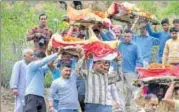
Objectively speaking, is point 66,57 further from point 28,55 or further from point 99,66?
point 28,55

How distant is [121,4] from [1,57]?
6568mm

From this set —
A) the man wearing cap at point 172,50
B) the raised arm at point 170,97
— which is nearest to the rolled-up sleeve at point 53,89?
the raised arm at point 170,97

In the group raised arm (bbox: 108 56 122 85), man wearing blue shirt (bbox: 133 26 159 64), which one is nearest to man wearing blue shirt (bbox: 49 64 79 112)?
raised arm (bbox: 108 56 122 85)

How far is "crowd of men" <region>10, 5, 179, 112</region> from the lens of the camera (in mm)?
12266

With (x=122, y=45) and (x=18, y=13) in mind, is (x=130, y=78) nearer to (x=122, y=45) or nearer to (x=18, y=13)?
(x=122, y=45)

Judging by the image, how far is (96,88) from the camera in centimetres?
1230

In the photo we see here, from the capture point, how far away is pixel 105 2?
25.8 metres

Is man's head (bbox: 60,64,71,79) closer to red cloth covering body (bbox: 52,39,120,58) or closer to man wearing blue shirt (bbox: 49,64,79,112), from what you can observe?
man wearing blue shirt (bbox: 49,64,79,112)

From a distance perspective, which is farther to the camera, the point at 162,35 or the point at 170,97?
the point at 162,35

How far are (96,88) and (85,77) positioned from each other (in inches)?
9.9

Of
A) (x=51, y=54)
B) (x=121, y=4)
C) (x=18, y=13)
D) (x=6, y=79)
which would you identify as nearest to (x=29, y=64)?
(x=51, y=54)

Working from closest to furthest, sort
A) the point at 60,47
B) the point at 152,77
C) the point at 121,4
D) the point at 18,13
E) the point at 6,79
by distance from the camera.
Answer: the point at 152,77 < the point at 60,47 < the point at 121,4 < the point at 6,79 < the point at 18,13

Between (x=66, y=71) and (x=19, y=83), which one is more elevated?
(x=66, y=71)

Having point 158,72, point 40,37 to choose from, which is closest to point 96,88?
point 158,72
